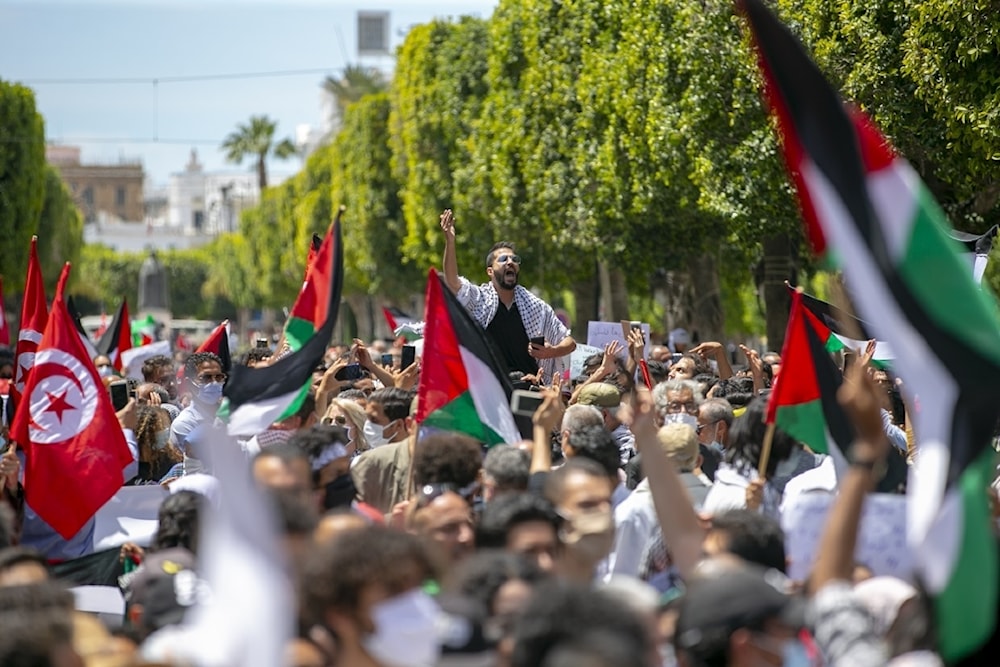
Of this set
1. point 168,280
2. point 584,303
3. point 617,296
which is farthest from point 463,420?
point 168,280

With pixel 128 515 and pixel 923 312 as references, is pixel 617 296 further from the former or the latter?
pixel 923 312

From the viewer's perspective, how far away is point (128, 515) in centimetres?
834

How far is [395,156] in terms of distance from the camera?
1828 inches

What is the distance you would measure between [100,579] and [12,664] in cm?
293

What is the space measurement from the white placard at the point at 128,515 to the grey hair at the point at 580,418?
1.79 metres

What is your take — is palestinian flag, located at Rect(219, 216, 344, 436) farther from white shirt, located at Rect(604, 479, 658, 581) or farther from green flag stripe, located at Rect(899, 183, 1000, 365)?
green flag stripe, located at Rect(899, 183, 1000, 365)

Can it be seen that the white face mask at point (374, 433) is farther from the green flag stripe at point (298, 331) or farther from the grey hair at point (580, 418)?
the grey hair at point (580, 418)

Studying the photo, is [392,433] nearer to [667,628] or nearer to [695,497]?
[695,497]

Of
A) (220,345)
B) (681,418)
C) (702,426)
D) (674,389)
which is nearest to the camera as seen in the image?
(702,426)

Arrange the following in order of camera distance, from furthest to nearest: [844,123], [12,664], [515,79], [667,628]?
1. [515,79]
2. [844,123]
3. [667,628]
4. [12,664]

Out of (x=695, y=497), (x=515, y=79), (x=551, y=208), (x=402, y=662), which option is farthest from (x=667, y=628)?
(x=515, y=79)

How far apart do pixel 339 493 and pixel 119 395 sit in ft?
14.4

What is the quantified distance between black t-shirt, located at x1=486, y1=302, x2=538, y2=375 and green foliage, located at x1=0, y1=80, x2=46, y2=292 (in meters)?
34.0

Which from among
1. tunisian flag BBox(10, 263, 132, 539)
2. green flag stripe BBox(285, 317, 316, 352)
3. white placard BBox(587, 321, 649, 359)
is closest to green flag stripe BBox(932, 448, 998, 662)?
green flag stripe BBox(285, 317, 316, 352)
